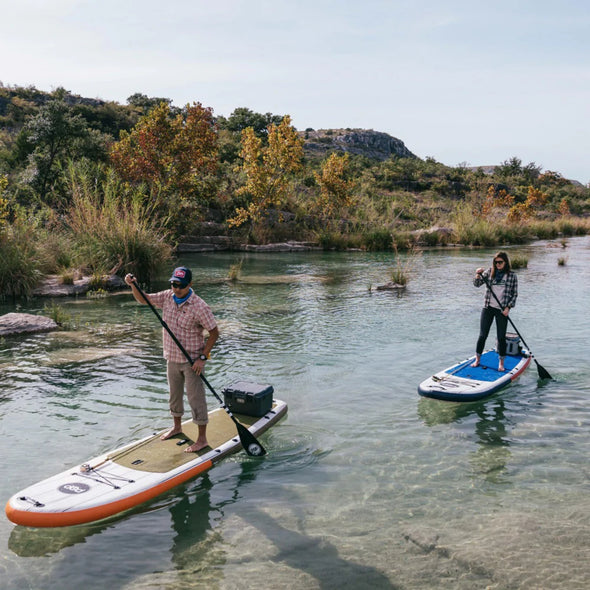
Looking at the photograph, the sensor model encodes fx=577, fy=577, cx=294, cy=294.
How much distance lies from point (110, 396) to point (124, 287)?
8.90m

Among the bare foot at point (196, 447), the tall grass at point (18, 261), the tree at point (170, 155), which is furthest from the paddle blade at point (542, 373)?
the tree at point (170, 155)

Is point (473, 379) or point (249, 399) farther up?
point (249, 399)

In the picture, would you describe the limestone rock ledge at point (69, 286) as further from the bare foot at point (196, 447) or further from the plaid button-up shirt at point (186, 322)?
the bare foot at point (196, 447)

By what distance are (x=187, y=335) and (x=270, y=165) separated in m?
25.8

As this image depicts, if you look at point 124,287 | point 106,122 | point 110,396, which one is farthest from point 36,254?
point 106,122

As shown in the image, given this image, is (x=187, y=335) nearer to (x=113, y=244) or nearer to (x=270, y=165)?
(x=113, y=244)

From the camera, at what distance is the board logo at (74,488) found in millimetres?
4756

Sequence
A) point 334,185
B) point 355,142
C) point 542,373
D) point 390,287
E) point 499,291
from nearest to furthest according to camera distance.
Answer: point 499,291, point 542,373, point 390,287, point 334,185, point 355,142

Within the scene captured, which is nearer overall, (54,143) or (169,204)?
(169,204)

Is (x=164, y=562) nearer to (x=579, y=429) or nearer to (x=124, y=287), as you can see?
(x=579, y=429)

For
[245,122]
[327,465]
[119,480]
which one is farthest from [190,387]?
[245,122]

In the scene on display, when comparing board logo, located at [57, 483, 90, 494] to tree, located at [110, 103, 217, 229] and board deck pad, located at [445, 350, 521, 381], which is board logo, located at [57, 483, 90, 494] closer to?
board deck pad, located at [445, 350, 521, 381]

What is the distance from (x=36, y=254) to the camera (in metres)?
15.2

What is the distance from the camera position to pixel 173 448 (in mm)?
5684
